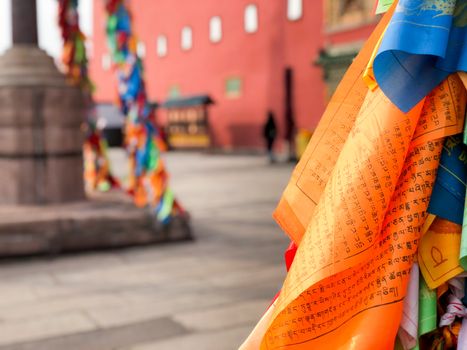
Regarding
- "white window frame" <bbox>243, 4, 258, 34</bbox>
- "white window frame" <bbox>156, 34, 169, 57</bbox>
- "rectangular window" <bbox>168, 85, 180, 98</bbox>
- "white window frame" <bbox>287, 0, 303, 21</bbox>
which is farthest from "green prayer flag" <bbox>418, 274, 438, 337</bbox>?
"white window frame" <bbox>156, 34, 169, 57</bbox>

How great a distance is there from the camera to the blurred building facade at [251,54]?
17375 millimetres

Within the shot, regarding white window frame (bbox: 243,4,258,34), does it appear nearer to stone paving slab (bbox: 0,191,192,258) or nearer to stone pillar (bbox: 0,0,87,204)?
stone pillar (bbox: 0,0,87,204)

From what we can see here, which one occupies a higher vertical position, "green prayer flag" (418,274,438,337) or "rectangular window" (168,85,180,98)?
"rectangular window" (168,85,180,98)

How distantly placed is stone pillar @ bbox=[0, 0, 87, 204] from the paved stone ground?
88 cm

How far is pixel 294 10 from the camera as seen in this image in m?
19.2

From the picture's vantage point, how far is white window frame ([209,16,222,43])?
22.3m

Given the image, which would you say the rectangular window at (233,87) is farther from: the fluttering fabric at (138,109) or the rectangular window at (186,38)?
the fluttering fabric at (138,109)

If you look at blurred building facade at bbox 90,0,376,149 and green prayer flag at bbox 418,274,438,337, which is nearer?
green prayer flag at bbox 418,274,438,337

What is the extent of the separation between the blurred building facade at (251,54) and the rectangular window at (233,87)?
34 mm

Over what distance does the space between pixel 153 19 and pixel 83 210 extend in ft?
70.3

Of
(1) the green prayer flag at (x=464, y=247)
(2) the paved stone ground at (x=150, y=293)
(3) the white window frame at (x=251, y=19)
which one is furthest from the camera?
(3) the white window frame at (x=251, y=19)

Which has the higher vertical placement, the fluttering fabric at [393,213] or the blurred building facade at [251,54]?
the blurred building facade at [251,54]

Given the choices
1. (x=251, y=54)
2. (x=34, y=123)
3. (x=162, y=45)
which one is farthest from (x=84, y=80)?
(x=162, y=45)

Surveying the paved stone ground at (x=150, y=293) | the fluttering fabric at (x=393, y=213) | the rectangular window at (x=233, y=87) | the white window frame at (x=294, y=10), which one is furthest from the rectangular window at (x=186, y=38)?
the fluttering fabric at (x=393, y=213)
